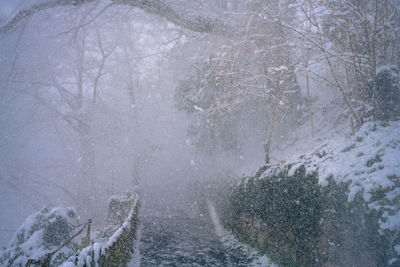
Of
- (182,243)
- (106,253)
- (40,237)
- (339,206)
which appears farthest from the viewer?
(40,237)

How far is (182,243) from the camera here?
8.26 metres

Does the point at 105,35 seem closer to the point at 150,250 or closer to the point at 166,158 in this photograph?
the point at 166,158

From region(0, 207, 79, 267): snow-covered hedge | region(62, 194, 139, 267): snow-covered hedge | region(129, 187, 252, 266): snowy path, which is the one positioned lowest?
region(129, 187, 252, 266): snowy path

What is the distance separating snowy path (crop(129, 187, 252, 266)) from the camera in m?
6.57

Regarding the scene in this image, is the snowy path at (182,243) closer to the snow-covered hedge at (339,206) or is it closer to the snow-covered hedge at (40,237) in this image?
the snow-covered hedge at (339,206)

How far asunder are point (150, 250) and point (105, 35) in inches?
702

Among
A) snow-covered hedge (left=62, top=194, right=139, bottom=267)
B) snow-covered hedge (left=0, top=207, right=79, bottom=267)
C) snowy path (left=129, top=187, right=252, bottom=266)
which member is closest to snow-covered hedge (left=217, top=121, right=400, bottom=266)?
snowy path (left=129, top=187, right=252, bottom=266)

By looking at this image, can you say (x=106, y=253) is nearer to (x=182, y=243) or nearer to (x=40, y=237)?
(x=182, y=243)

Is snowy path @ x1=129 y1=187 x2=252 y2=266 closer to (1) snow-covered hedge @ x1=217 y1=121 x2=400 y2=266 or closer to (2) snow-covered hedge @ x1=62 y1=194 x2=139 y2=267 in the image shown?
(2) snow-covered hedge @ x1=62 y1=194 x2=139 y2=267

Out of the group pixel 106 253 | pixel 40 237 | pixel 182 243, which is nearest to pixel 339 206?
pixel 106 253

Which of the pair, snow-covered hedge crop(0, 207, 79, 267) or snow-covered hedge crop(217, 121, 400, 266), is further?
snow-covered hedge crop(0, 207, 79, 267)

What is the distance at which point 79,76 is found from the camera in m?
20.1

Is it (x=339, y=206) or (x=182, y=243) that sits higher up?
(x=339, y=206)

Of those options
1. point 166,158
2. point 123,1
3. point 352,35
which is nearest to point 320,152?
point 352,35
